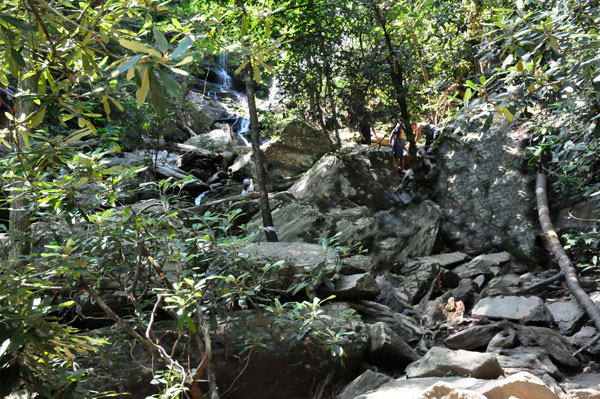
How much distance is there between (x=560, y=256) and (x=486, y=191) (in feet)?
7.83

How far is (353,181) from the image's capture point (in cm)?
986

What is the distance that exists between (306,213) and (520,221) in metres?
3.71

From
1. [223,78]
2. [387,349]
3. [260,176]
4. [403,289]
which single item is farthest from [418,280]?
[223,78]

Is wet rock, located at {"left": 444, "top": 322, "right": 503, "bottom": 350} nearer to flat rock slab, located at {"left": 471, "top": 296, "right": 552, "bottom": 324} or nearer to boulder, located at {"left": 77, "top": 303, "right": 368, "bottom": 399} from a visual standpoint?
flat rock slab, located at {"left": 471, "top": 296, "right": 552, "bottom": 324}

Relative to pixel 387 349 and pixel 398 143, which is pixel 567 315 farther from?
pixel 398 143

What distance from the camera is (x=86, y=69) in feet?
8.01

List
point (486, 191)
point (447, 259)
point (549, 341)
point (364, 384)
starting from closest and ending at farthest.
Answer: point (364, 384)
point (549, 341)
point (447, 259)
point (486, 191)

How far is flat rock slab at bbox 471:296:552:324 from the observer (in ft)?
19.6

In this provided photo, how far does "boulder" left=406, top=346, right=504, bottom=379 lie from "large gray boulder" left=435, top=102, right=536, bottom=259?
4.69 meters

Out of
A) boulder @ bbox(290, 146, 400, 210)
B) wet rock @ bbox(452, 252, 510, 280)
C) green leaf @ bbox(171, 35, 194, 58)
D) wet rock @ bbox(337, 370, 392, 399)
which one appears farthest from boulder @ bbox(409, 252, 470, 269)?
green leaf @ bbox(171, 35, 194, 58)

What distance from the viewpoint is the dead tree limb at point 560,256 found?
19.4ft

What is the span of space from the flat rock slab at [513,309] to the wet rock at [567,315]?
15 cm

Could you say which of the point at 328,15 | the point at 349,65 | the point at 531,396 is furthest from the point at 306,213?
the point at 531,396

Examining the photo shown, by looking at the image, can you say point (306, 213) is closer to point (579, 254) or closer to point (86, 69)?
point (579, 254)
